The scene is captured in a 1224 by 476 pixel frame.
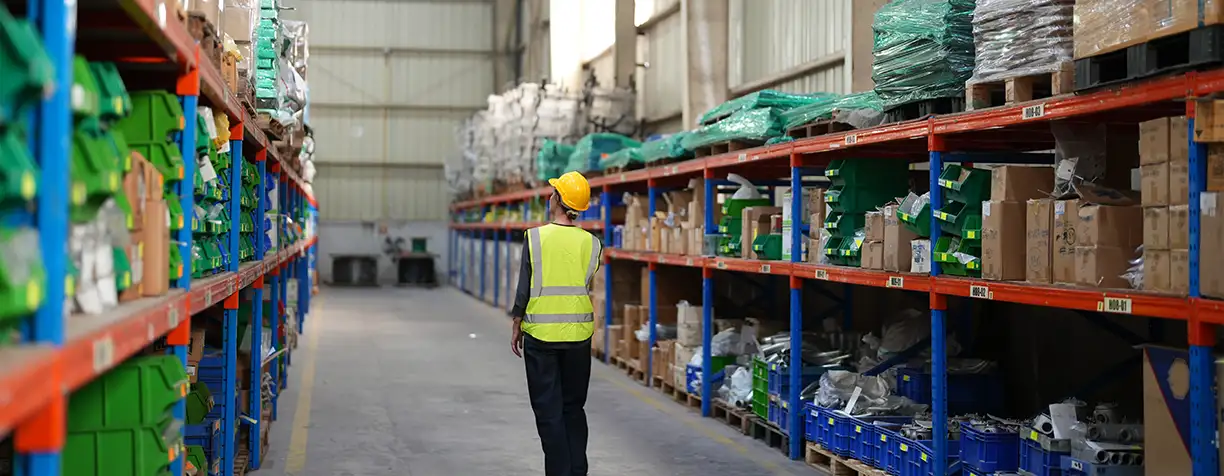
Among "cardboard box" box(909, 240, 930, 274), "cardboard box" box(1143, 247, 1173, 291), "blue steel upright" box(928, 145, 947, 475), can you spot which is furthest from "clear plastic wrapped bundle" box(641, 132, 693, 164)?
"cardboard box" box(1143, 247, 1173, 291)

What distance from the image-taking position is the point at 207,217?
547 cm

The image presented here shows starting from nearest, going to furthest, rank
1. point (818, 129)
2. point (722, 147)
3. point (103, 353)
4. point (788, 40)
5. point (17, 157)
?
point (17, 157)
point (103, 353)
point (818, 129)
point (722, 147)
point (788, 40)

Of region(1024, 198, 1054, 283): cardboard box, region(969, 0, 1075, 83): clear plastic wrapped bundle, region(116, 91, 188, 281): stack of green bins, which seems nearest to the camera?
→ region(116, 91, 188, 281): stack of green bins

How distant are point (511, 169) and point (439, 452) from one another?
1260cm

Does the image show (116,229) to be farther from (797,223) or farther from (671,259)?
(671,259)

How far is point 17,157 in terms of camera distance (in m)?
2.35

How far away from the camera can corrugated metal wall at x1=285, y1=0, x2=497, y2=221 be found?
31516 millimetres

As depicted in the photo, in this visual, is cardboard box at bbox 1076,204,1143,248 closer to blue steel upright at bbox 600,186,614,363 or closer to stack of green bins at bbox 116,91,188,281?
stack of green bins at bbox 116,91,188,281

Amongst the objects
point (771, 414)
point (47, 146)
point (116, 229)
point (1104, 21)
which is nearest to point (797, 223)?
point (771, 414)

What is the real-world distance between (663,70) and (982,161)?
11078mm

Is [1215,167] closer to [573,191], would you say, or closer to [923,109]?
[923,109]

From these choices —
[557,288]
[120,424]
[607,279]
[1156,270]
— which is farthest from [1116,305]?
[607,279]

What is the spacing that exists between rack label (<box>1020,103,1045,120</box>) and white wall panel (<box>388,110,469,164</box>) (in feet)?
89.4

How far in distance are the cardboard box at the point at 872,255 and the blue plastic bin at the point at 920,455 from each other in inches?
43.5
